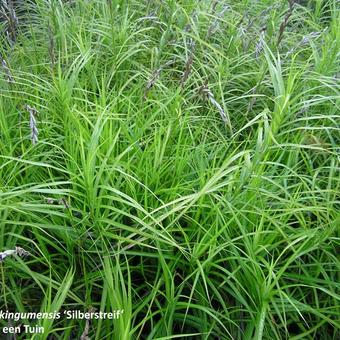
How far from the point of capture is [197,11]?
8.51 ft

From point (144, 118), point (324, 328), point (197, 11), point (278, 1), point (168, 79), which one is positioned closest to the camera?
point (324, 328)

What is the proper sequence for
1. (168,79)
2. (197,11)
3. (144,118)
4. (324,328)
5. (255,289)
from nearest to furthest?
(255,289), (324,328), (144,118), (168,79), (197,11)

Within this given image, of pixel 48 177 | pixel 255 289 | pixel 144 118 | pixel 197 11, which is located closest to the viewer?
pixel 255 289

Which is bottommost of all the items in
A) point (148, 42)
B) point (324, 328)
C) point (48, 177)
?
point (324, 328)

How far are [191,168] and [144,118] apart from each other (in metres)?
0.30

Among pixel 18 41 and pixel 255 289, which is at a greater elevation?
pixel 18 41

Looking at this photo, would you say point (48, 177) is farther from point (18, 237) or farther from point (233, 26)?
point (233, 26)

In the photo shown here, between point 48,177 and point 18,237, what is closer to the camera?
point 18,237

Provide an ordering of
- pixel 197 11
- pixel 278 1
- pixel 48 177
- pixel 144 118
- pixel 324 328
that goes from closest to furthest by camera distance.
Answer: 1. pixel 324 328
2. pixel 48 177
3. pixel 144 118
4. pixel 197 11
5. pixel 278 1

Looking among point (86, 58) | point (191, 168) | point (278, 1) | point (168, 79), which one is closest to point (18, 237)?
point (191, 168)

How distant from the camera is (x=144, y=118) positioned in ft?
6.67

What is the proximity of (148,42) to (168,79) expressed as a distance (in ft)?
1.07

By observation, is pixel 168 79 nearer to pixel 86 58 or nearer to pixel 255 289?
pixel 86 58

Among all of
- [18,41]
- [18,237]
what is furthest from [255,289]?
[18,41]
